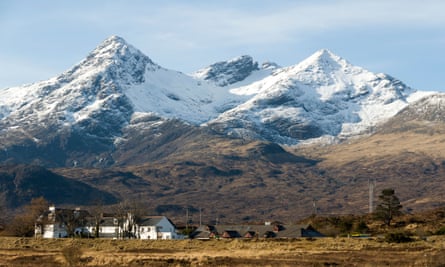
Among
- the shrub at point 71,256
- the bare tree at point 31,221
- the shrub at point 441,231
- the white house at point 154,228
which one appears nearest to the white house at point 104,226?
the white house at point 154,228

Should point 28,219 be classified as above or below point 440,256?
above

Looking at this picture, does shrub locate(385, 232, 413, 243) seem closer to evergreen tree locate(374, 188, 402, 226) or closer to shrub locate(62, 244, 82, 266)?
evergreen tree locate(374, 188, 402, 226)

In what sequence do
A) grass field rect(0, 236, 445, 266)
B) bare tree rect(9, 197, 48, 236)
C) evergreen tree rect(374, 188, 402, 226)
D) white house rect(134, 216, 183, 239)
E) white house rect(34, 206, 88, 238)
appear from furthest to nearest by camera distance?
1. white house rect(134, 216, 183, 239)
2. bare tree rect(9, 197, 48, 236)
3. white house rect(34, 206, 88, 238)
4. evergreen tree rect(374, 188, 402, 226)
5. grass field rect(0, 236, 445, 266)

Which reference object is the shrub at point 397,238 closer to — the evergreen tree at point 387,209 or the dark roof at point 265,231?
the dark roof at point 265,231

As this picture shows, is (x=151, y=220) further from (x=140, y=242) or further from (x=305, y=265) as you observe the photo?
(x=305, y=265)

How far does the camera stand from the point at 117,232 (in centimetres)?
14062

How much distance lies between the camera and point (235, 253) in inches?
3447

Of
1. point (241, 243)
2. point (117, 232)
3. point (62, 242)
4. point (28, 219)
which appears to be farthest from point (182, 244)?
point (28, 219)

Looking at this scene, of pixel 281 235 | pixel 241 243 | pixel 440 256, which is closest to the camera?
pixel 440 256

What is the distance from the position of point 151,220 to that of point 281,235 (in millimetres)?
31833

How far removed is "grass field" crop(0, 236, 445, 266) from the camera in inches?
2874

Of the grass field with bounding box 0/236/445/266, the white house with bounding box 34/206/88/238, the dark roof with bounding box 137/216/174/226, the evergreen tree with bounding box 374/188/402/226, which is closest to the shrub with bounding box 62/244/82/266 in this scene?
the grass field with bounding box 0/236/445/266

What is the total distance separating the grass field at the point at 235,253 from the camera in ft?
240

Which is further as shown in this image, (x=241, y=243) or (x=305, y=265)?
(x=241, y=243)
